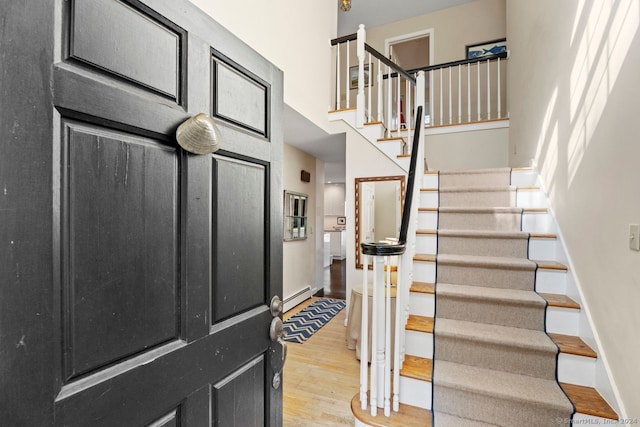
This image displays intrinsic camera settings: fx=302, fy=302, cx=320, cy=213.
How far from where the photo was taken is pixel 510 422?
1.51 metres

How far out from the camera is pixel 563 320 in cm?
175

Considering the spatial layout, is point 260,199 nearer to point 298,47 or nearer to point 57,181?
point 57,181

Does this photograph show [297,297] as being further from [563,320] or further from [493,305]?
[563,320]

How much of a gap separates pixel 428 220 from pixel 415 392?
1351 millimetres

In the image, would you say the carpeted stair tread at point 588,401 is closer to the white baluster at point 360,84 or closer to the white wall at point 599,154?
the white wall at point 599,154

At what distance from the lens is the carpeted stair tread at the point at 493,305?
1803 mm

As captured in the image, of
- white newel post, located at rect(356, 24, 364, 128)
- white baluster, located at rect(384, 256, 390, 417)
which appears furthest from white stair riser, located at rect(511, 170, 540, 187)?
white baluster, located at rect(384, 256, 390, 417)

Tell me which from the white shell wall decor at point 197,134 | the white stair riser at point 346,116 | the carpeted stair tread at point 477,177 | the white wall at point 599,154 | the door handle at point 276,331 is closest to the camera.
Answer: the white shell wall decor at point 197,134

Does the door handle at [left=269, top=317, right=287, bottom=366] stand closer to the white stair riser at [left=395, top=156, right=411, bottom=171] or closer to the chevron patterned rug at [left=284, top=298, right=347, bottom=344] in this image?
the chevron patterned rug at [left=284, top=298, right=347, bottom=344]

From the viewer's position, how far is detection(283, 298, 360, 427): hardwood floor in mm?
1954

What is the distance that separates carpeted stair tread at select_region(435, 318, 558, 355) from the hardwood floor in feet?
2.84

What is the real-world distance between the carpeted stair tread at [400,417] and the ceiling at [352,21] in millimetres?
2672

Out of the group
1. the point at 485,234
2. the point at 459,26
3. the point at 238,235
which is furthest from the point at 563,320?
the point at 459,26

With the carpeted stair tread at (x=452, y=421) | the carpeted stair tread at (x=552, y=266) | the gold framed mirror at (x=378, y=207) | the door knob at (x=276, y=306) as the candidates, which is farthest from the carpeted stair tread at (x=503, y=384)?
the gold framed mirror at (x=378, y=207)
